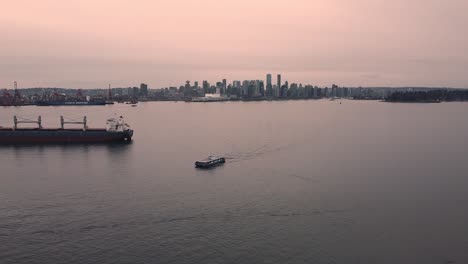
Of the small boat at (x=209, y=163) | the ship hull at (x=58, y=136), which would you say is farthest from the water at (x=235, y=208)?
the ship hull at (x=58, y=136)

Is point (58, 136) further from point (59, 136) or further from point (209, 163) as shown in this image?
point (209, 163)

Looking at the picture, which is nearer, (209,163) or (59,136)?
(209,163)

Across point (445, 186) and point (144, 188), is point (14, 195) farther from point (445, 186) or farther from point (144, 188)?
point (445, 186)

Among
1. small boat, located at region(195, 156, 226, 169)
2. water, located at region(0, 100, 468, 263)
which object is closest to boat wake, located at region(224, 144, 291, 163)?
water, located at region(0, 100, 468, 263)

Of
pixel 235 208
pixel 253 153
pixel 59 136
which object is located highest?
pixel 59 136

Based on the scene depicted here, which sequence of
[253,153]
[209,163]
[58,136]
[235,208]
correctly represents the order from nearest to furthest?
[235,208], [209,163], [253,153], [58,136]

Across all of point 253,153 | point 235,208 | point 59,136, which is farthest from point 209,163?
point 59,136
